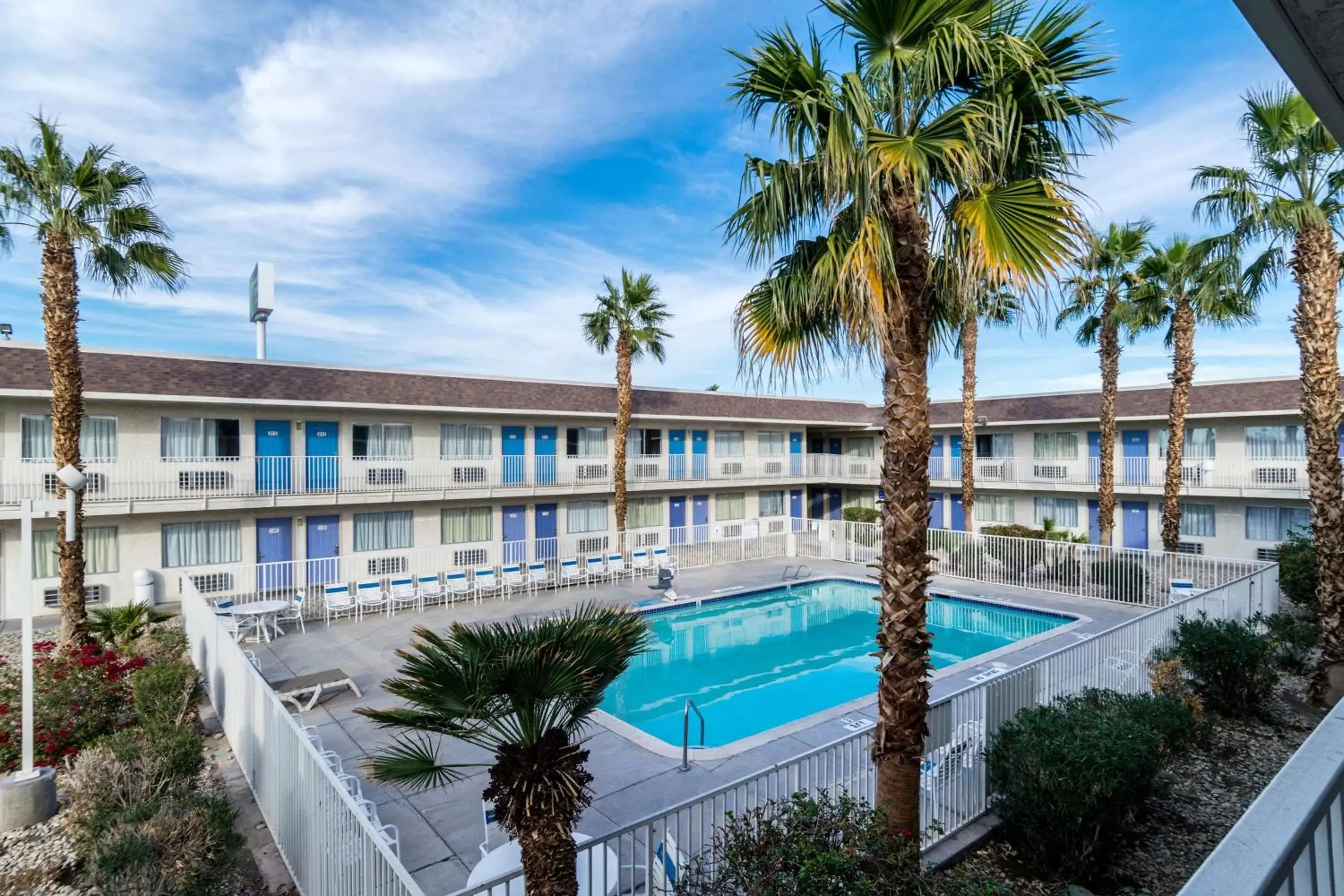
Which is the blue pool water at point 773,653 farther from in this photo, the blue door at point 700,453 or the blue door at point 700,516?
the blue door at point 700,516

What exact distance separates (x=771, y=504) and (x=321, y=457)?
20.6m

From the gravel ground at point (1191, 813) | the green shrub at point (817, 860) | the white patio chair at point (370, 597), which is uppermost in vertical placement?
the green shrub at point (817, 860)

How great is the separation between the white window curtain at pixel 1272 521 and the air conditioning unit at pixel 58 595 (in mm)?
36640

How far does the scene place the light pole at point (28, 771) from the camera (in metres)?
7.36

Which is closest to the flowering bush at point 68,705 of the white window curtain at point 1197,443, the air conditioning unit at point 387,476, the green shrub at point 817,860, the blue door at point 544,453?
the green shrub at point 817,860

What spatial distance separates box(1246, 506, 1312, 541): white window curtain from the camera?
22734mm

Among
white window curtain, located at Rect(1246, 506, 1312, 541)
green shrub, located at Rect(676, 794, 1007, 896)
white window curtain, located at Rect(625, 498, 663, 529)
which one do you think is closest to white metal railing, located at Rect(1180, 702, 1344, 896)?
green shrub, located at Rect(676, 794, 1007, 896)

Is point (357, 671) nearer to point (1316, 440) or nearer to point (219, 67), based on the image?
point (219, 67)

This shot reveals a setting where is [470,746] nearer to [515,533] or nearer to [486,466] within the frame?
[486,466]

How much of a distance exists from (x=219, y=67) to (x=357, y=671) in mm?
12874

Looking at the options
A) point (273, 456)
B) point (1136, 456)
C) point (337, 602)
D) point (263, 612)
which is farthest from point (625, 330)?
point (1136, 456)

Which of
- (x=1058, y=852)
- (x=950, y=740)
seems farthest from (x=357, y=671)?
(x=1058, y=852)

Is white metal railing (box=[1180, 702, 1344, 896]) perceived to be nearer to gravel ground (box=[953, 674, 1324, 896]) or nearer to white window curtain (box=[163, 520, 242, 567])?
gravel ground (box=[953, 674, 1324, 896])

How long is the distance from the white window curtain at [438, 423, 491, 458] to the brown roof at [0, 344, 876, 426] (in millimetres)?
1402
